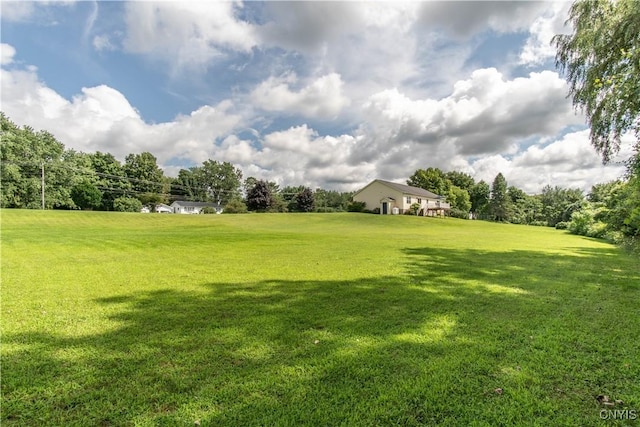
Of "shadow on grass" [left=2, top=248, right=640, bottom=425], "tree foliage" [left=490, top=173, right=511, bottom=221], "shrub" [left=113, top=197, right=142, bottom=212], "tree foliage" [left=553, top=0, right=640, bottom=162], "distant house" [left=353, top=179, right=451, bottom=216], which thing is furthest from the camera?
"tree foliage" [left=490, top=173, right=511, bottom=221]

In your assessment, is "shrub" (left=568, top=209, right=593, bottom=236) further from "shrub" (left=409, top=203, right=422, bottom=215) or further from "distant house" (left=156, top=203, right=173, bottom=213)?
"distant house" (left=156, top=203, right=173, bottom=213)

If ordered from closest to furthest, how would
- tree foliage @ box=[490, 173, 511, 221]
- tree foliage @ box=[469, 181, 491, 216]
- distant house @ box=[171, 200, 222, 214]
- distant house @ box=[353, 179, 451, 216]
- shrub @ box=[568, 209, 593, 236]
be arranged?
shrub @ box=[568, 209, 593, 236] < distant house @ box=[353, 179, 451, 216] < tree foliage @ box=[490, 173, 511, 221] < distant house @ box=[171, 200, 222, 214] < tree foliage @ box=[469, 181, 491, 216]

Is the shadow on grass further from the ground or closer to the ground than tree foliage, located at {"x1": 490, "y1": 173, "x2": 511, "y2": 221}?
closer to the ground

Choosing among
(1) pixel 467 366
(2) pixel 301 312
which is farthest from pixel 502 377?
(2) pixel 301 312

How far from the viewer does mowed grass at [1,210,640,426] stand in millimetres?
2578

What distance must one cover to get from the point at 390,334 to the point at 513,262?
8.13 metres

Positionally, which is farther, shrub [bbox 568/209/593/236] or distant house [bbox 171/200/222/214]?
distant house [bbox 171/200/222/214]

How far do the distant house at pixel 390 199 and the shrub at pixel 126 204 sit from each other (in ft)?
148

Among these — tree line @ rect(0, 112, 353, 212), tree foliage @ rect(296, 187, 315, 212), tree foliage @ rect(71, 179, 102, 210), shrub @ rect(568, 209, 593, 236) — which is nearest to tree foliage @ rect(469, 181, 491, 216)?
tree line @ rect(0, 112, 353, 212)

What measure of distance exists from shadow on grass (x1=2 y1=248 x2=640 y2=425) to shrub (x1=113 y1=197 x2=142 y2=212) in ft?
219

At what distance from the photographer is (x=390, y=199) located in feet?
162

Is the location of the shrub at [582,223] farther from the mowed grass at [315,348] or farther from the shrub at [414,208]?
the mowed grass at [315,348]

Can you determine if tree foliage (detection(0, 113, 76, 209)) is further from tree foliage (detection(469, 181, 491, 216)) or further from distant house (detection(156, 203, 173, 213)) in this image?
tree foliage (detection(469, 181, 491, 216))

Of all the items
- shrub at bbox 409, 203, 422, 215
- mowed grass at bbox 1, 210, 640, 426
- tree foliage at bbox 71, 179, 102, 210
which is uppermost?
tree foliage at bbox 71, 179, 102, 210
